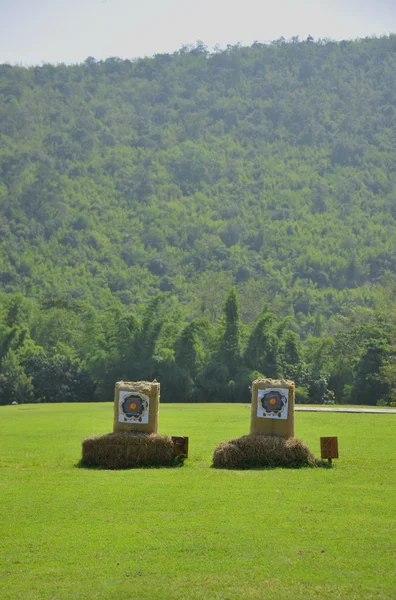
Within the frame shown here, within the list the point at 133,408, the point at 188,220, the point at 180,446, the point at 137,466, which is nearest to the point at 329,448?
the point at 180,446

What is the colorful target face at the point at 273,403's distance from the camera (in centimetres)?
1853

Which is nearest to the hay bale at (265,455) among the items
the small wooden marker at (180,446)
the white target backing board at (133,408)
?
the small wooden marker at (180,446)

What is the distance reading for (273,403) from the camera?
18.6 metres

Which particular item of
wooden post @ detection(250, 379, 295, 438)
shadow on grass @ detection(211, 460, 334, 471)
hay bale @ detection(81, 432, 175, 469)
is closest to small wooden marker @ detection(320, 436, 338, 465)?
shadow on grass @ detection(211, 460, 334, 471)

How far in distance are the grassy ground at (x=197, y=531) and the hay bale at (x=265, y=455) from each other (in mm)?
494

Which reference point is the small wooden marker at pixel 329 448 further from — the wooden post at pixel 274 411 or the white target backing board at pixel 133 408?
the white target backing board at pixel 133 408

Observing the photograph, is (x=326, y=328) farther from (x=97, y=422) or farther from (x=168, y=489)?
(x=168, y=489)

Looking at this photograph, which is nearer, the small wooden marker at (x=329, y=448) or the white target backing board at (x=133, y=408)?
the small wooden marker at (x=329, y=448)

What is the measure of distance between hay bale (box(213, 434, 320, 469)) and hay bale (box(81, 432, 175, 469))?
1219mm

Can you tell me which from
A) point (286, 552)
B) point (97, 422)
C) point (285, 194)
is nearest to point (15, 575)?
point (286, 552)

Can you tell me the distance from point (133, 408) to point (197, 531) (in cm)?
718

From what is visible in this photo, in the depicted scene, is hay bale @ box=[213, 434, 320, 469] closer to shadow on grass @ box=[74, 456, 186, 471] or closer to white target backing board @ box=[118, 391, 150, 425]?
shadow on grass @ box=[74, 456, 186, 471]

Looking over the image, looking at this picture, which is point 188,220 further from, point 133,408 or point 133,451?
point 133,451

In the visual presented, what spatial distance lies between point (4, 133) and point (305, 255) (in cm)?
7387
